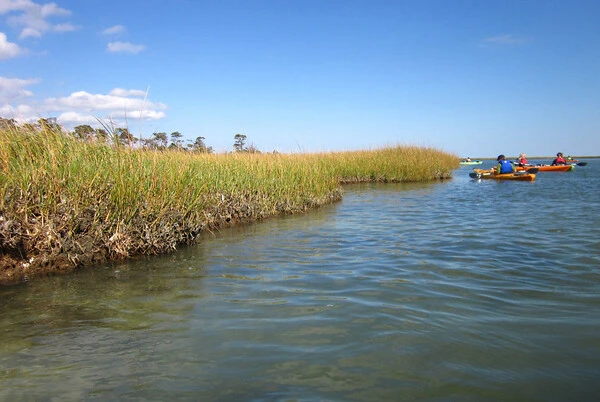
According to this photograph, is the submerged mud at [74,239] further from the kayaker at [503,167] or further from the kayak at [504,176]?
the kayaker at [503,167]

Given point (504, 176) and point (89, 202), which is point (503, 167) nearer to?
point (504, 176)

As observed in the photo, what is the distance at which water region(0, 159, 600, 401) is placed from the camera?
2.79 m

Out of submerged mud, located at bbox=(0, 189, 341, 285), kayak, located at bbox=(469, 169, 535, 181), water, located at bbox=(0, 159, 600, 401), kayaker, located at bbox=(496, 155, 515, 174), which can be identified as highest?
kayaker, located at bbox=(496, 155, 515, 174)

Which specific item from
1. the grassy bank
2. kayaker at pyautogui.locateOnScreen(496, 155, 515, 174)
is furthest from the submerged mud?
kayaker at pyautogui.locateOnScreen(496, 155, 515, 174)

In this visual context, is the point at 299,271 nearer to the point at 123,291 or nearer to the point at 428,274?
the point at 428,274

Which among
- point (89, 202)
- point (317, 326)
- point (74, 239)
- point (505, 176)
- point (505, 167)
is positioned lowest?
point (317, 326)

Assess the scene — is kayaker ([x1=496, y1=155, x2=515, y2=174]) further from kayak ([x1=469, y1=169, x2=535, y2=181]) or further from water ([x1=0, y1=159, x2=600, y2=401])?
water ([x1=0, y1=159, x2=600, y2=401])

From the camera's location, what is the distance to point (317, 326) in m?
3.74

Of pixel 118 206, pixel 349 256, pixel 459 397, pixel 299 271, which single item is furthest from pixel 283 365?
pixel 118 206

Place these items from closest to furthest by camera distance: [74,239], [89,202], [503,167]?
[74,239] < [89,202] < [503,167]

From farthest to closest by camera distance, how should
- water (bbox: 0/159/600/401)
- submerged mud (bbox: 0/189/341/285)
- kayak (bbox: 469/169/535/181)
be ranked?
kayak (bbox: 469/169/535/181)
submerged mud (bbox: 0/189/341/285)
water (bbox: 0/159/600/401)

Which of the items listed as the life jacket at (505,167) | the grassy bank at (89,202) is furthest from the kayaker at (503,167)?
the grassy bank at (89,202)

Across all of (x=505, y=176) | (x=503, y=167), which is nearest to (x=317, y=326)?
(x=505, y=176)

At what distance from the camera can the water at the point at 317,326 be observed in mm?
2793
